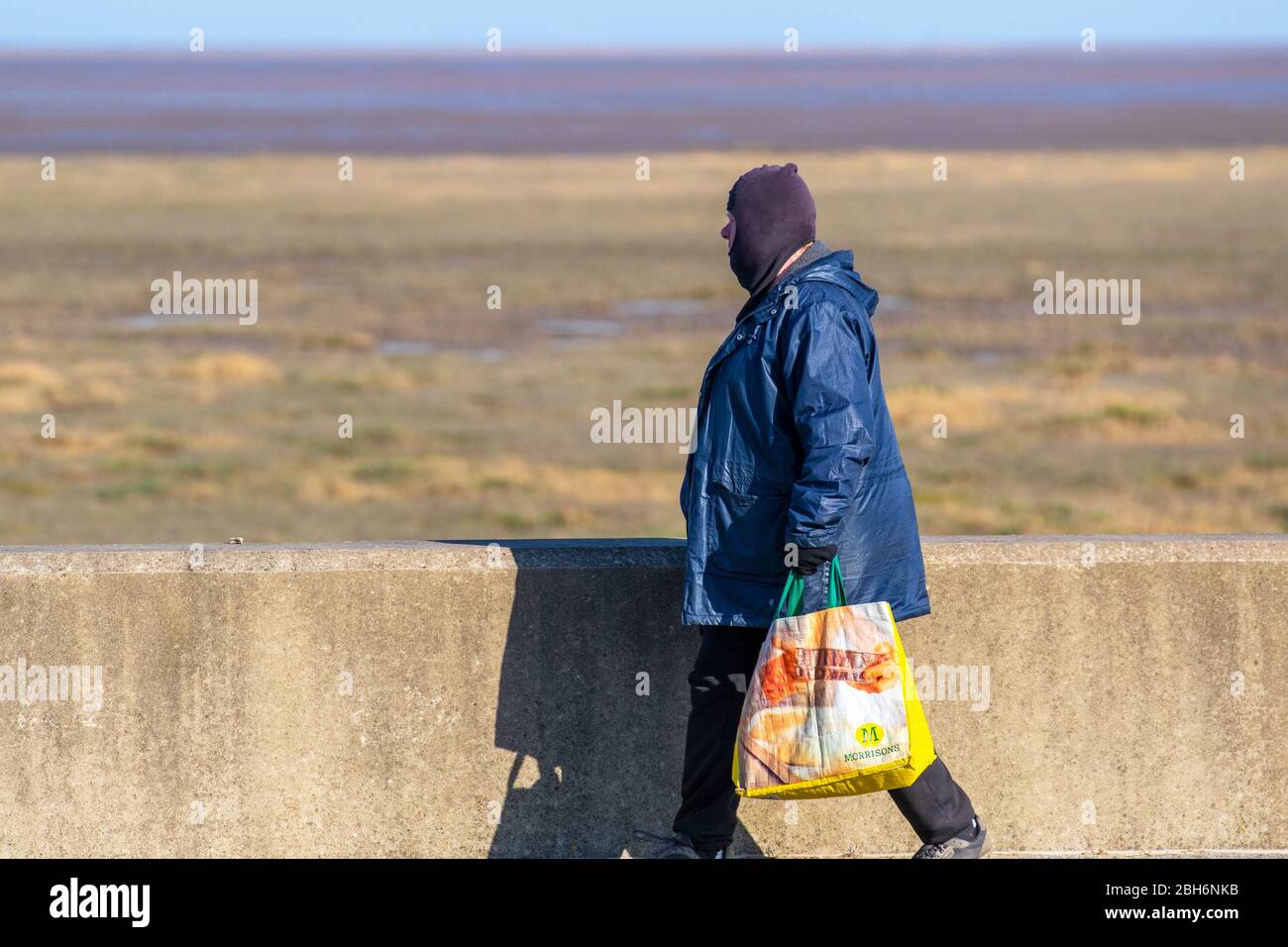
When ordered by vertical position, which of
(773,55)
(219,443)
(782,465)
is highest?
(773,55)

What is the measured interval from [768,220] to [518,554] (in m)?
1.13


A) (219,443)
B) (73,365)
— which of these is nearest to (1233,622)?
(219,443)

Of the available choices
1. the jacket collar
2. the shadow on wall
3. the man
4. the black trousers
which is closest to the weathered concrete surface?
the shadow on wall

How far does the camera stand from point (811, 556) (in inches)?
159

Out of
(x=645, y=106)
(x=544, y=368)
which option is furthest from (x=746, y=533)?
(x=645, y=106)

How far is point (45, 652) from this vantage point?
15.1 feet

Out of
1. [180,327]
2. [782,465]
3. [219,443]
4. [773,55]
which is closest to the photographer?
[782,465]

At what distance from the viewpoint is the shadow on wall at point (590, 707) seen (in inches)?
186

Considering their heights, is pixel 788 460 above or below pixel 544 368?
above

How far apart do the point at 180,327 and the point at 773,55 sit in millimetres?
157989

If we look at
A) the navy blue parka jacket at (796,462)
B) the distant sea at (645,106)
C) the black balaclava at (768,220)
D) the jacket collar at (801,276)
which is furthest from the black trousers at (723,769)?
the distant sea at (645,106)

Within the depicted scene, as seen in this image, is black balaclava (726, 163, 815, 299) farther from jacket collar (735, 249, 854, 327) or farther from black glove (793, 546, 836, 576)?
black glove (793, 546, 836, 576)

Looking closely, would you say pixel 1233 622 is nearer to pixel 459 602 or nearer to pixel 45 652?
pixel 459 602

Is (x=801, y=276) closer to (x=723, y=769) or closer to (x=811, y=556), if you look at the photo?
(x=811, y=556)
